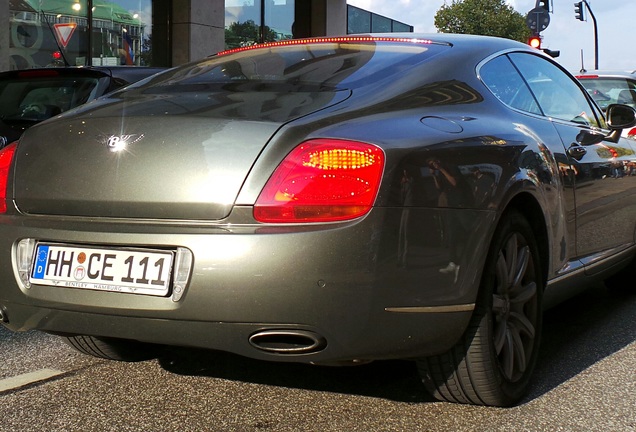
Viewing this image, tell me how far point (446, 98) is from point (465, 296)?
2.61 feet

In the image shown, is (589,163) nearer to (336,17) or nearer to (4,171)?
(4,171)

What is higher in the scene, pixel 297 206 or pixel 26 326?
pixel 297 206

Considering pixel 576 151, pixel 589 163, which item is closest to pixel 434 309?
pixel 576 151

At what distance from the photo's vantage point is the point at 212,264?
2.72 m

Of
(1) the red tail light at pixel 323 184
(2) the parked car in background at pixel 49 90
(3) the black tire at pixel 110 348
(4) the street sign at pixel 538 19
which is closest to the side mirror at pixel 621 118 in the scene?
(1) the red tail light at pixel 323 184

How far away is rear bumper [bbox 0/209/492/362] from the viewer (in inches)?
106

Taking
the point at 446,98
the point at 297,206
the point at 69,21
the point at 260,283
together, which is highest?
the point at 69,21

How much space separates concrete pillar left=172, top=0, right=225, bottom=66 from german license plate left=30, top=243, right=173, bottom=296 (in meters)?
12.9

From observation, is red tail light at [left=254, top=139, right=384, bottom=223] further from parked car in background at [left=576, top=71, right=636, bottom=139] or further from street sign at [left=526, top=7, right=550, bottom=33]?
street sign at [left=526, top=7, right=550, bottom=33]

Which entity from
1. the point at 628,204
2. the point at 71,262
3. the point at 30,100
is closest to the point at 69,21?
the point at 30,100

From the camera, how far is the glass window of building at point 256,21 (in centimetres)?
1769

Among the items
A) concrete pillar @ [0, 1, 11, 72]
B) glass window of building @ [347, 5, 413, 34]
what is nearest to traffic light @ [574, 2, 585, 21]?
glass window of building @ [347, 5, 413, 34]

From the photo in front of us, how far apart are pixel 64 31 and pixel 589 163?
37.5 ft

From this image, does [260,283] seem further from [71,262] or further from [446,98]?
[446,98]
